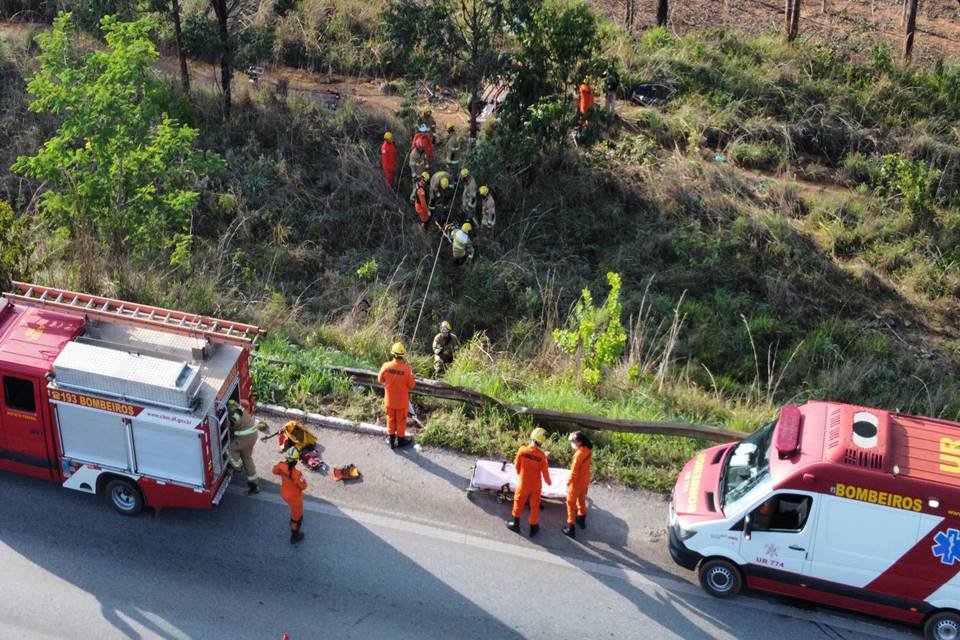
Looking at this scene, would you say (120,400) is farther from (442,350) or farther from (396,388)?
(442,350)

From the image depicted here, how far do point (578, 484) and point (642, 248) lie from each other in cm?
902

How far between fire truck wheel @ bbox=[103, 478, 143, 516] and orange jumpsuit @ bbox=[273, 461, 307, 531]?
1.64 meters

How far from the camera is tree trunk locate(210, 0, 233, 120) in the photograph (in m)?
19.5

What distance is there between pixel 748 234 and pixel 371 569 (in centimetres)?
1158

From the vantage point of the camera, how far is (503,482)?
11.1 metres

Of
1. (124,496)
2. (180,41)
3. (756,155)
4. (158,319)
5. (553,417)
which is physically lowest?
(124,496)

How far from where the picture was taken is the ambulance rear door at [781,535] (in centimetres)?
925

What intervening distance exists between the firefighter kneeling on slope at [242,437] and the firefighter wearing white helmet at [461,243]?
22.2 ft

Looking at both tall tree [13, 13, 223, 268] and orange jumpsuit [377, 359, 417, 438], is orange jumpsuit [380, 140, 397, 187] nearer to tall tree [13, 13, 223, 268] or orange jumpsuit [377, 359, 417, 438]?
tall tree [13, 13, 223, 268]

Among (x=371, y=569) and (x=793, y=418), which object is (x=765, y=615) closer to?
(x=793, y=418)

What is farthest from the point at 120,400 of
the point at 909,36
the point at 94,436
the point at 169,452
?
the point at 909,36

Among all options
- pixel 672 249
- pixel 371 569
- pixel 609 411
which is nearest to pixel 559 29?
pixel 672 249

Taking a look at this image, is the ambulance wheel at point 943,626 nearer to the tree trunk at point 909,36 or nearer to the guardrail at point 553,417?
the guardrail at point 553,417

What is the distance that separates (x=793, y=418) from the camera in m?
→ 9.73
